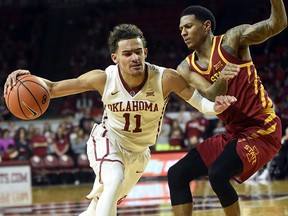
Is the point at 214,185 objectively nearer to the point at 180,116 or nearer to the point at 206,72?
the point at 206,72

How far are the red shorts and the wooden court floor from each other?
7.02ft

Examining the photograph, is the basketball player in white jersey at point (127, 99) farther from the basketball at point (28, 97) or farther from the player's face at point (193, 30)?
the player's face at point (193, 30)

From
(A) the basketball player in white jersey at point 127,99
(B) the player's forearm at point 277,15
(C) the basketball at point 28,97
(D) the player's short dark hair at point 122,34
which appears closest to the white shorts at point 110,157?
(A) the basketball player in white jersey at point 127,99

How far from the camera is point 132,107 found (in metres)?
5.55

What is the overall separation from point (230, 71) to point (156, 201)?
5.08 meters

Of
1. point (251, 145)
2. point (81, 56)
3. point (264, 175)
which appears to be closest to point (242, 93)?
point (251, 145)

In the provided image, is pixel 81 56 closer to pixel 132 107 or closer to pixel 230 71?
pixel 132 107

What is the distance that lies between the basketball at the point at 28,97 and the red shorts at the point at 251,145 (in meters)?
1.43

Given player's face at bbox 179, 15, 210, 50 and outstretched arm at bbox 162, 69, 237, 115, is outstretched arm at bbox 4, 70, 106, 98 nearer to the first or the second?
outstretched arm at bbox 162, 69, 237, 115

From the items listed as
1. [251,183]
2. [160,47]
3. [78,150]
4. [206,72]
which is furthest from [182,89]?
[160,47]

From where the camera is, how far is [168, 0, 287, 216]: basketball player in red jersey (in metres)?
5.33

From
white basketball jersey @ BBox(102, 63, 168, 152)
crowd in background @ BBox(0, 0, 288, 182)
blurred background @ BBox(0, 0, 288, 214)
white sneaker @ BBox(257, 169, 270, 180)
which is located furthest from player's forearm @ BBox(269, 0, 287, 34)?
crowd in background @ BBox(0, 0, 288, 182)

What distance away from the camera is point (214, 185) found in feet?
17.3

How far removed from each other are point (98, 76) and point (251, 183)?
7.59m
